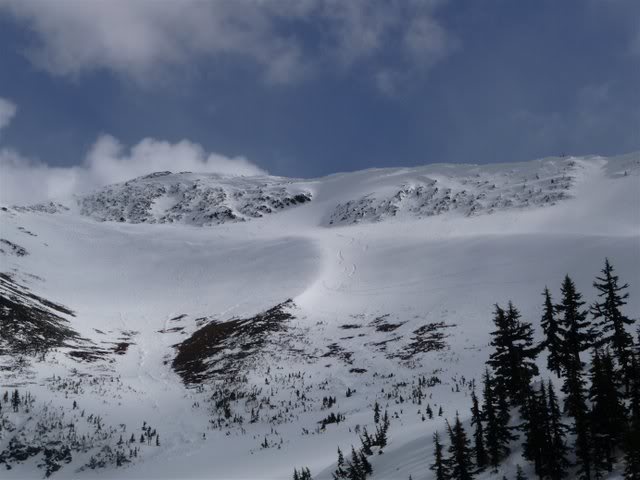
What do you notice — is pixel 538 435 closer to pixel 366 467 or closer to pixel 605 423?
pixel 605 423

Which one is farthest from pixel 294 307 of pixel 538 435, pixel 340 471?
pixel 538 435

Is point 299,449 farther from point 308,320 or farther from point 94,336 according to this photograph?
point 94,336

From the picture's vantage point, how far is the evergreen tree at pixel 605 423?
2083cm

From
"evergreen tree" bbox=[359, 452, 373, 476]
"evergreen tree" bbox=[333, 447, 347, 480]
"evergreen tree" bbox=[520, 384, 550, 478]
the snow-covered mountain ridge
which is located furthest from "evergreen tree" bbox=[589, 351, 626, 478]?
the snow-covered mountain ridge

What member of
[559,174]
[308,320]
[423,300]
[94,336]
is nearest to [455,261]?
[423,300]

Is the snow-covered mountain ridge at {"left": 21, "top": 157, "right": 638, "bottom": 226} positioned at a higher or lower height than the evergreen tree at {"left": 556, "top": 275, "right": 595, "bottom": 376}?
higher

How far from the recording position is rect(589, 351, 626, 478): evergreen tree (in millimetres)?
20834

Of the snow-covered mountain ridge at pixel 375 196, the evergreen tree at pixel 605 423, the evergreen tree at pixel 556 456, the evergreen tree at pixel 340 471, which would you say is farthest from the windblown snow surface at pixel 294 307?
the evergreen tree at pixel 605 423

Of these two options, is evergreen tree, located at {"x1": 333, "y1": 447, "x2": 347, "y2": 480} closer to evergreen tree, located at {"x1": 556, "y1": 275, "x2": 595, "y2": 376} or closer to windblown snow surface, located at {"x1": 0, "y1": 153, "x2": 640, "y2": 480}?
windblown snow surface, located at {"x1": 0, "y1": 153, "x2": 640, "y2": 480}

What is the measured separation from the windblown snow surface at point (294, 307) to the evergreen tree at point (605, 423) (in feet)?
10.3

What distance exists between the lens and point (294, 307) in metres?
73.3

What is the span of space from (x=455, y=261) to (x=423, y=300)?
18.6m

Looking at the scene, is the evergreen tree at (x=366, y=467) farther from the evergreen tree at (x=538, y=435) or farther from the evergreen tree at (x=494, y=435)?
the evergreen tree at (x=538, y=435)

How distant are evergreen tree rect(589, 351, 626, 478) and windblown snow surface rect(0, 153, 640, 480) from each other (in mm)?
3151
